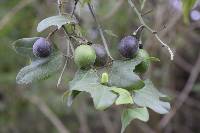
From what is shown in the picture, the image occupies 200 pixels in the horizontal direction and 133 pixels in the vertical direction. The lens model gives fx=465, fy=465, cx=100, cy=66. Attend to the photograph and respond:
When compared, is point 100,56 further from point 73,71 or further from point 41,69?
point 73,71

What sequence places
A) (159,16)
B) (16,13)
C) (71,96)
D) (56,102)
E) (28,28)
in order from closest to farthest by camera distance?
(71,96), (159,16), (16,13), (28,28), (56,102)

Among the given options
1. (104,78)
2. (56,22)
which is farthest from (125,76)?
(56,22)

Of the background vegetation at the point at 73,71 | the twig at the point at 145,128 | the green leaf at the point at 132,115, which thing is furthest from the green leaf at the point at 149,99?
the twig at the point at 145,128

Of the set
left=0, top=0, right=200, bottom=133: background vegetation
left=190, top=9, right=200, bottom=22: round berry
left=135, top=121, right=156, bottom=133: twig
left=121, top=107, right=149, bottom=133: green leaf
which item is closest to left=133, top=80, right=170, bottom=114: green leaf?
left=121, top=107, right=149, bottom=133: green leaf

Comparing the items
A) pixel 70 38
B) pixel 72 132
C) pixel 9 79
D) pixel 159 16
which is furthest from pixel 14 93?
pixel 70 38

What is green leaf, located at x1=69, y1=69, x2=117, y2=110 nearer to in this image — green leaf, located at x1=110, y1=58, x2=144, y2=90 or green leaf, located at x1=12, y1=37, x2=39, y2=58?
green leaf, located at x1=110, y1=58, x2=144, y2=90

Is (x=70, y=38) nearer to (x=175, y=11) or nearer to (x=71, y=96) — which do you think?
(x=71, y=96)
